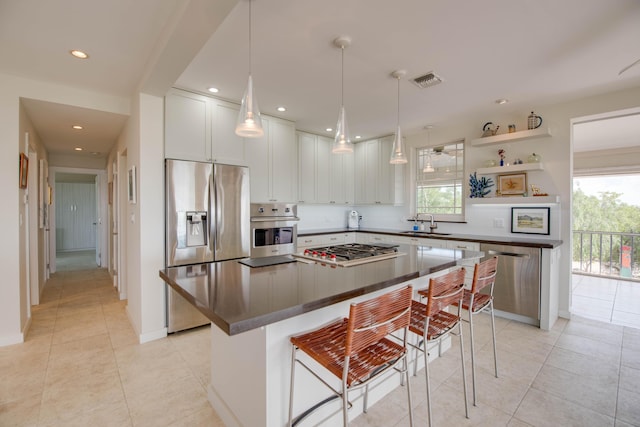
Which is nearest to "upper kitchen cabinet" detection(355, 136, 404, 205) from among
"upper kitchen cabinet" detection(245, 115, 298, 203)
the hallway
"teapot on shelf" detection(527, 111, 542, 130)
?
"upper kitchen cabinet" detection(245, 115, 298, 203)

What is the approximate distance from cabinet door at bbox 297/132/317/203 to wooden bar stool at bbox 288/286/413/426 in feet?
10.6

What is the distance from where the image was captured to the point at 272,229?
12.4 feet

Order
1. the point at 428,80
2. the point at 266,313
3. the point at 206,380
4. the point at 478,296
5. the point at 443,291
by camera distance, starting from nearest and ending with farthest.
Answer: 1. the point at 266,313
2. the point at 443,291
3. the point at 206,380
4. the point at 478,296
5. the point at 428,80

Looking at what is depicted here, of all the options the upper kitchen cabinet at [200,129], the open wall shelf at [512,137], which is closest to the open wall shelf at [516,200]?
the open wall shelf at [512,137]

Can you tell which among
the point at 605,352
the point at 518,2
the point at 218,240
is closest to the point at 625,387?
the point at 605,352

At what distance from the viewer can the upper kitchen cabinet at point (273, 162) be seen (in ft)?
12.1

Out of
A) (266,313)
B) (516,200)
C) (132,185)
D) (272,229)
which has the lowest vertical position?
(266,313)

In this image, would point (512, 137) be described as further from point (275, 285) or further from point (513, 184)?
point (275, 285)

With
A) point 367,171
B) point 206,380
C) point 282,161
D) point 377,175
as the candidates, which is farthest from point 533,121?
point 206,380

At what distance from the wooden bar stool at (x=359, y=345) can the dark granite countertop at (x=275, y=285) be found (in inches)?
4.7

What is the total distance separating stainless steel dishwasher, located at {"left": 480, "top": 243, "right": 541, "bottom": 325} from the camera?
10.6 feet

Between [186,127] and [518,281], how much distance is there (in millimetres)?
4078

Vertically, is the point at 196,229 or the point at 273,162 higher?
the point at 273,162

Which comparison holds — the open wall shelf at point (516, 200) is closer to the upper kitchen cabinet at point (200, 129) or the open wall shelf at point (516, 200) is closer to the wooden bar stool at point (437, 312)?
the wooden bar stool at point (437, 312)
